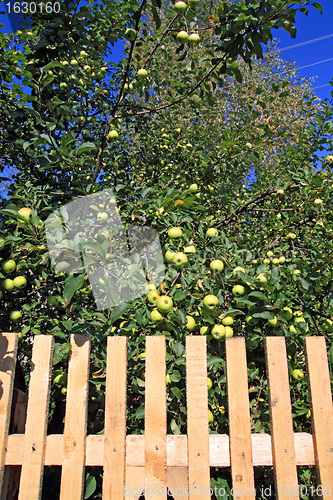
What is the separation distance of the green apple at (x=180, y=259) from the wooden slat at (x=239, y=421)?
36 cm

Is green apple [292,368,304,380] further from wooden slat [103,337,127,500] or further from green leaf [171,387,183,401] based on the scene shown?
wooden slat [103,337,127,500]

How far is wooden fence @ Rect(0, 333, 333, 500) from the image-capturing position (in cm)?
110

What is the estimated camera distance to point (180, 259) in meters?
1.38

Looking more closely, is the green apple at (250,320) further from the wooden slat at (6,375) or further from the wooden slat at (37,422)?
the wooden slat at (6,375)

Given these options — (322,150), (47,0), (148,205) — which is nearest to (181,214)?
(148,205)

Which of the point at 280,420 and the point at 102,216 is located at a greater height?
the point at 102,216

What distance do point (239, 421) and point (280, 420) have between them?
0.47ft

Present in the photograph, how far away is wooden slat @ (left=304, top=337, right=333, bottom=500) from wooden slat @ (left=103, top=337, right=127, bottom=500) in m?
0.66

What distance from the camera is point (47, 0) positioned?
5.75 ft

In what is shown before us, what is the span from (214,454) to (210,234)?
Answer: 91 cm

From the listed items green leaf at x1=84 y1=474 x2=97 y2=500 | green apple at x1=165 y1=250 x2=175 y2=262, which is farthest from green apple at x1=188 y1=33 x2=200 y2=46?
green leaf at x1=84 y1=474 x2=97 y2=500

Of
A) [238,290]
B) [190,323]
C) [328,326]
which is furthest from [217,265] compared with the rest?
[328,326]

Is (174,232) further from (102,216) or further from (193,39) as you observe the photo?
(193,39)

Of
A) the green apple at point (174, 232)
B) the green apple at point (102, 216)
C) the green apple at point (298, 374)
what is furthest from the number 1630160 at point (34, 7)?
the green apple at point (298, 374)
